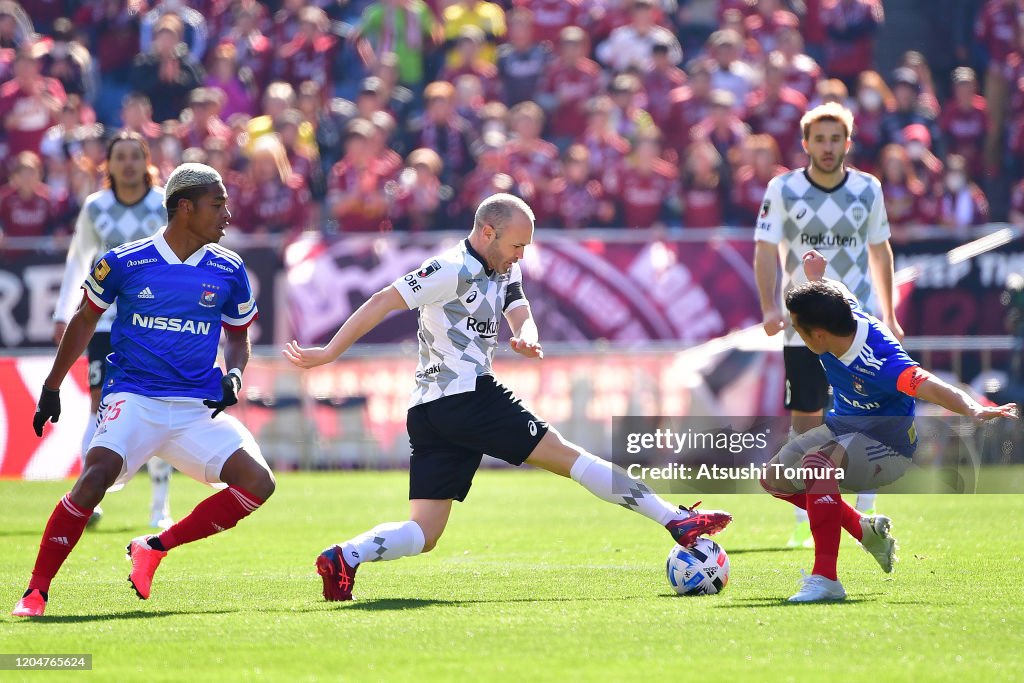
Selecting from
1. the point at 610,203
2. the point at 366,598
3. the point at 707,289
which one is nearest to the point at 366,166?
the point at 610,203

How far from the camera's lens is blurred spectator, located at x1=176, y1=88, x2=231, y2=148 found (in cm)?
2072

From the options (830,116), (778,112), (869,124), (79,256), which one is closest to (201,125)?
(778,112)

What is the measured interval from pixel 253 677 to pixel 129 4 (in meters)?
19.1

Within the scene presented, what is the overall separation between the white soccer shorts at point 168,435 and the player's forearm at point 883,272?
4.34 m

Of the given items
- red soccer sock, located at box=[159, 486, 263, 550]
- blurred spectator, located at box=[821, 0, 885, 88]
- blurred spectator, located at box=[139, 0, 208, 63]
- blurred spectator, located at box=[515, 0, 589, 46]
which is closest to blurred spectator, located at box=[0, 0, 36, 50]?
blurred spectator, located at box=[139, 0, 208, 63]

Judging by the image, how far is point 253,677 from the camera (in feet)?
19.0

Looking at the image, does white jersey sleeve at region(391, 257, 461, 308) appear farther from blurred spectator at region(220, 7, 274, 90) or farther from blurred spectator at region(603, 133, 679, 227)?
blurred spectator at region(220, 7, 274, 90)

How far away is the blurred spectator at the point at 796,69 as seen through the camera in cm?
2103

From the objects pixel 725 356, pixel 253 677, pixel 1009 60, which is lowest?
pixel 253 677

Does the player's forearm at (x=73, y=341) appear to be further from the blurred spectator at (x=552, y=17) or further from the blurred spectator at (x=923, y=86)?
the blurred spectator at (x=552, y=17)

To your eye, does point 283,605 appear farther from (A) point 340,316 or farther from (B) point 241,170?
(B) point 241,170

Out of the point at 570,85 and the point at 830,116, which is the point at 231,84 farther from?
the point at 830,116

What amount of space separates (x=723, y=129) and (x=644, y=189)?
144 centimetres

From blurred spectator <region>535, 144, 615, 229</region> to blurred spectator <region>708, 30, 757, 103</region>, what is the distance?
8.83 ft
